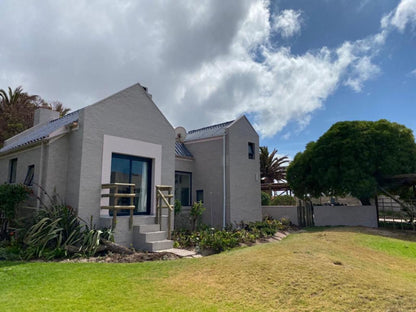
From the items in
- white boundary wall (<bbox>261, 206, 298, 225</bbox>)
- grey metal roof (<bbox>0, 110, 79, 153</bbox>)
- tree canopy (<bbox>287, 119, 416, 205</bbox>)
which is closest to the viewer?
grey metal roof (<bbox>0, 110, 79, 153</bbox>)

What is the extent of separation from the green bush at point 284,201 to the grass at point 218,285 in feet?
52.3

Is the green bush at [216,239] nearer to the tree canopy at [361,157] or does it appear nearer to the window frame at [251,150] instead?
the window frame at [251,150]

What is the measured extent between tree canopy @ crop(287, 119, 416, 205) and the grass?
8112mm

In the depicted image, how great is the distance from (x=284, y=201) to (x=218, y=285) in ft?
63.6

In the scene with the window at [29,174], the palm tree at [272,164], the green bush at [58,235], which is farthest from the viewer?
the palm tree at [272,164]

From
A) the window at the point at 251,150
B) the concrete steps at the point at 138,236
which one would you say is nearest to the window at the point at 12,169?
the concrete steps at the point at 138,236

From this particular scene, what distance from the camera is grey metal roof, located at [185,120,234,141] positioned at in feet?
53.4

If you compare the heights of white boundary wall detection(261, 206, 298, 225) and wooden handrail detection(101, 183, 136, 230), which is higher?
wooden handrail detection(101, 183, 136, 230)

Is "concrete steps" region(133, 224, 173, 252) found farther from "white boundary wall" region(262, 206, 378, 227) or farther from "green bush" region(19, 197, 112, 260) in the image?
"white boundary wall" region(262, 206, 378, 227)

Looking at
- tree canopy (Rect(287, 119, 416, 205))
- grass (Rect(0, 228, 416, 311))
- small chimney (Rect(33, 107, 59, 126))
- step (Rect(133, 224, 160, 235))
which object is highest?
small chimney (Rect(33, 107, 59, 126))

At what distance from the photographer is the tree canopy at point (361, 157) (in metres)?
14.9

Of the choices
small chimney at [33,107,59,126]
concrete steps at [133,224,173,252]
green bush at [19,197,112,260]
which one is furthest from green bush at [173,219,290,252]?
small chimney at [33,107,59,126]

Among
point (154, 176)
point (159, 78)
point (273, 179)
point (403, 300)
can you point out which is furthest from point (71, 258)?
point (273, 179)

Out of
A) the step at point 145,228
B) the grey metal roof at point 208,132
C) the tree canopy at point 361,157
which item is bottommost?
the step at point 145,228
